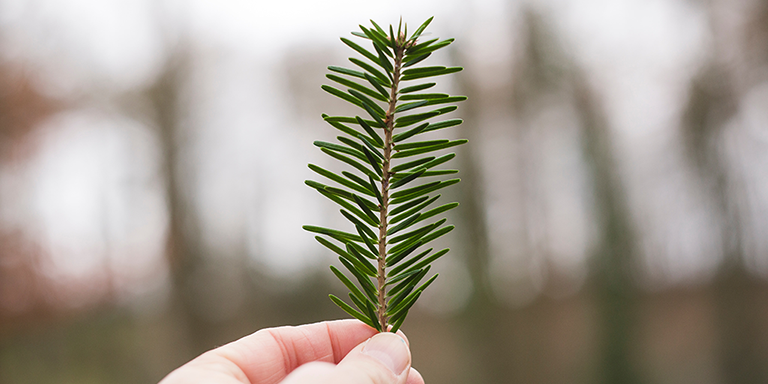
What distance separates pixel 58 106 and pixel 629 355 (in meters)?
1.49

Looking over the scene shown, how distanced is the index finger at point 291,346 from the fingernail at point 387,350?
6 cm

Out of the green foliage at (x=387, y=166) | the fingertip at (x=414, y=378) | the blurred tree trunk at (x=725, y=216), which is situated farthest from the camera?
the blurred tree trunk at (x=725, y=216)

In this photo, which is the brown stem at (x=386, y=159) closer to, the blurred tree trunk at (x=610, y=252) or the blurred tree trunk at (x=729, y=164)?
the blurred tree trunk at (x=610, y=252)

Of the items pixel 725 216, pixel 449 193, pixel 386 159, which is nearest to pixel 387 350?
pixel 386 159

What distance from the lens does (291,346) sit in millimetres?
328

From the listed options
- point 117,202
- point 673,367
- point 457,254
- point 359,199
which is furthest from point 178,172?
point 673,367

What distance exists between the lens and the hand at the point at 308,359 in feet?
0.77

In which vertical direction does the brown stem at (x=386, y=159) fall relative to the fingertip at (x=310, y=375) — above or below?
above

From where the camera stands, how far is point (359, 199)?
22cm

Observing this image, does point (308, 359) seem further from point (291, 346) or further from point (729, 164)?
point (729, 164)

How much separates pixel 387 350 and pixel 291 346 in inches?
4.7

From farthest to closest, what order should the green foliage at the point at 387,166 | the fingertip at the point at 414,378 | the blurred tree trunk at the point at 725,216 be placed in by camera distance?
the blurred tree trunk at the point at 725,216
the fingertip at the point at 414,378
the green foliage at the point at 387,166

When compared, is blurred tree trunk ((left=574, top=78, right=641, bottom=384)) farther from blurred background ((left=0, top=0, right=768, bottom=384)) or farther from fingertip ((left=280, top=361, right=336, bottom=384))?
fingertip ((left=280, top=361, right=336, bottom=384))

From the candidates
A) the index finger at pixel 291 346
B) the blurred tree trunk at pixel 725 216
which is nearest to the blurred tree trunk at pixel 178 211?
the index finger at pixel 291 346
